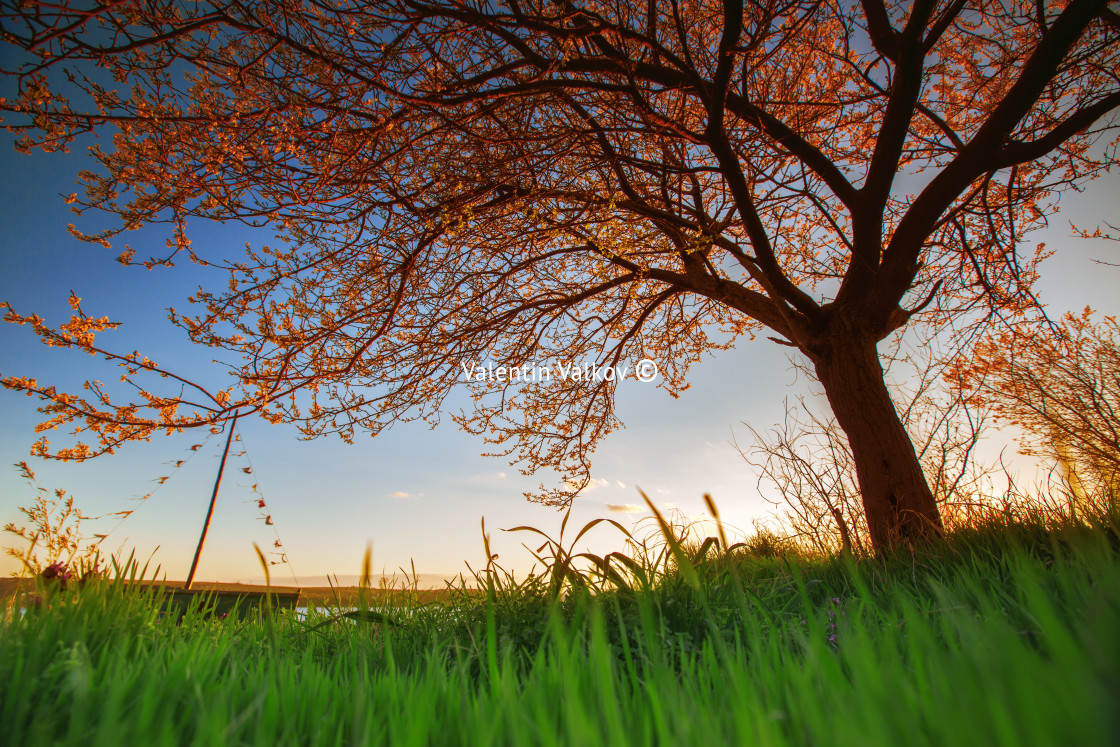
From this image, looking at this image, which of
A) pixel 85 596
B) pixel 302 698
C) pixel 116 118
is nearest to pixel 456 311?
pixel 116 118

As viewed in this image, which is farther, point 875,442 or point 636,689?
point 875,442

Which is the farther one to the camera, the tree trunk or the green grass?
the tree trunk

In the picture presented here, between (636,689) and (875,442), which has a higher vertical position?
(875,442)

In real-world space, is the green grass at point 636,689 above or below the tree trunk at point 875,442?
below

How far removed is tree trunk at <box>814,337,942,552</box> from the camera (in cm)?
412

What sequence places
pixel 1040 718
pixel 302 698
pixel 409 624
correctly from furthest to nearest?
pixel 409 624 < pixel 302 698 < pixel 1040 718

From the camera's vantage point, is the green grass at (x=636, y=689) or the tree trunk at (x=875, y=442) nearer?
the green grass at (x=636, y=689)

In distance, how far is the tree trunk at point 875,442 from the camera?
4125mm

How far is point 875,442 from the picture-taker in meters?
4.43

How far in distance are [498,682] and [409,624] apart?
1.46 metres

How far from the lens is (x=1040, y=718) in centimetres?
53

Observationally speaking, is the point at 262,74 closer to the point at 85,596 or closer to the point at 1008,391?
the point at 85,596

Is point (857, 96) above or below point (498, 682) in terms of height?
above

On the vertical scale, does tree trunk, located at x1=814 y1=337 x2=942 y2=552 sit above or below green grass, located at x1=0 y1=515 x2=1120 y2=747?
above
